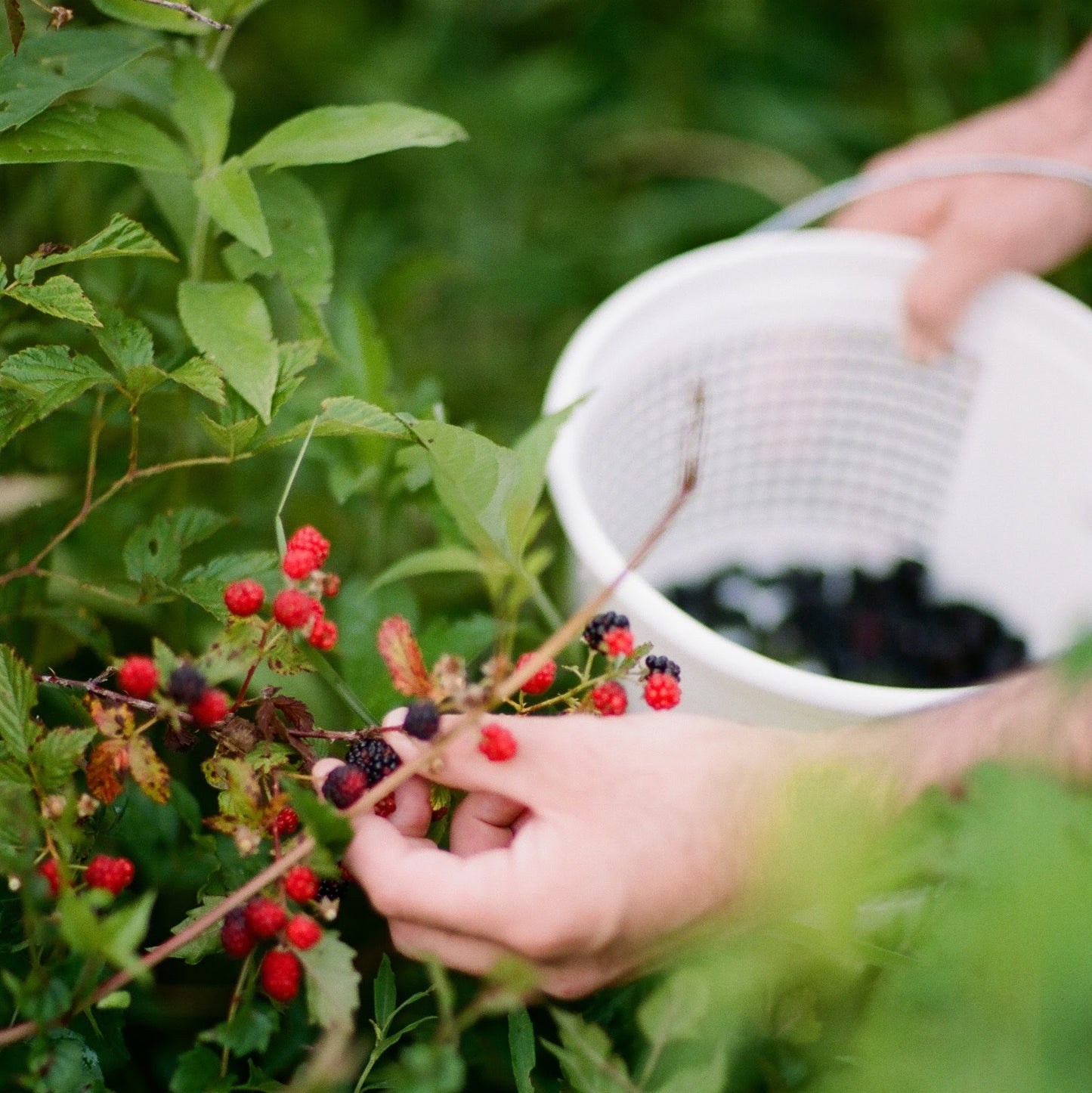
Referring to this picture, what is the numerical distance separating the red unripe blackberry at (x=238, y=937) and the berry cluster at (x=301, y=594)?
0.15 m

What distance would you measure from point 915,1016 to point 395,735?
0.98ft

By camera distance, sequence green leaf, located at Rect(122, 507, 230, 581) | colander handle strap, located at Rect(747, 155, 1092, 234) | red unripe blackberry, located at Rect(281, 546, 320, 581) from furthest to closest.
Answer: colander handle strap, located at Rect(747, 155, 1092, 234), green leaf, located at Rect(122, 507, 230, 581), red unripe blackberry, located at Rect(281, 546, 320, 581)

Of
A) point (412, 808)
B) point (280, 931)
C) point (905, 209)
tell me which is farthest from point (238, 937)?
point (905, 209)

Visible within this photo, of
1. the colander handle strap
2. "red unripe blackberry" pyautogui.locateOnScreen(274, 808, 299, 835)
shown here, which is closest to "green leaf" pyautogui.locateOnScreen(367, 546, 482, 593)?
"red unripe blackberry" pyautogui.locateOnScreen(274, 808, 299, 835)

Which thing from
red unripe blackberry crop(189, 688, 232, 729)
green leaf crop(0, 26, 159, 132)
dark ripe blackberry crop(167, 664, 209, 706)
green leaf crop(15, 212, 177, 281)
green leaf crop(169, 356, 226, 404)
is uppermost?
green leaf crop(0, 26, 159, 132)

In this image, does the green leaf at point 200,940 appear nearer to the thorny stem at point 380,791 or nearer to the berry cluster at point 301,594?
the thorny stem at point 380,791

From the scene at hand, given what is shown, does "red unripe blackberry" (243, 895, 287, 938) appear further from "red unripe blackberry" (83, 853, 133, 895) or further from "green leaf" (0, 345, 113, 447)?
"green leaf" (0, 345, 113, 447)

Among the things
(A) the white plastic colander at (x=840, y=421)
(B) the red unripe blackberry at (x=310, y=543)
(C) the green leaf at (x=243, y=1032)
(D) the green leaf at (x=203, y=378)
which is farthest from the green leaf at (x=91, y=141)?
(C) the green leaf at (x=243, y=1032)

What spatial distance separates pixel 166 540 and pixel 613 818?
1.10ft

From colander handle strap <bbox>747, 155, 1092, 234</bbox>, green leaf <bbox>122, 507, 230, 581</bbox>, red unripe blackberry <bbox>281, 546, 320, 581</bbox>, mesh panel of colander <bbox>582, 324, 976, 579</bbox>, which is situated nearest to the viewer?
red unripe blackberry <bbox>281, 546, 320, 581</bbox>

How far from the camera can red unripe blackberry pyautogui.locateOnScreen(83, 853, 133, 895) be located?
566 millimetres

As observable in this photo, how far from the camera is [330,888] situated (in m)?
0.62

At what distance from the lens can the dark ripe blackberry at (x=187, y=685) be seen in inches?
21.0

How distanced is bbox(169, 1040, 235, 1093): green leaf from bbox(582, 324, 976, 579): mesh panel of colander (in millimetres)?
665
